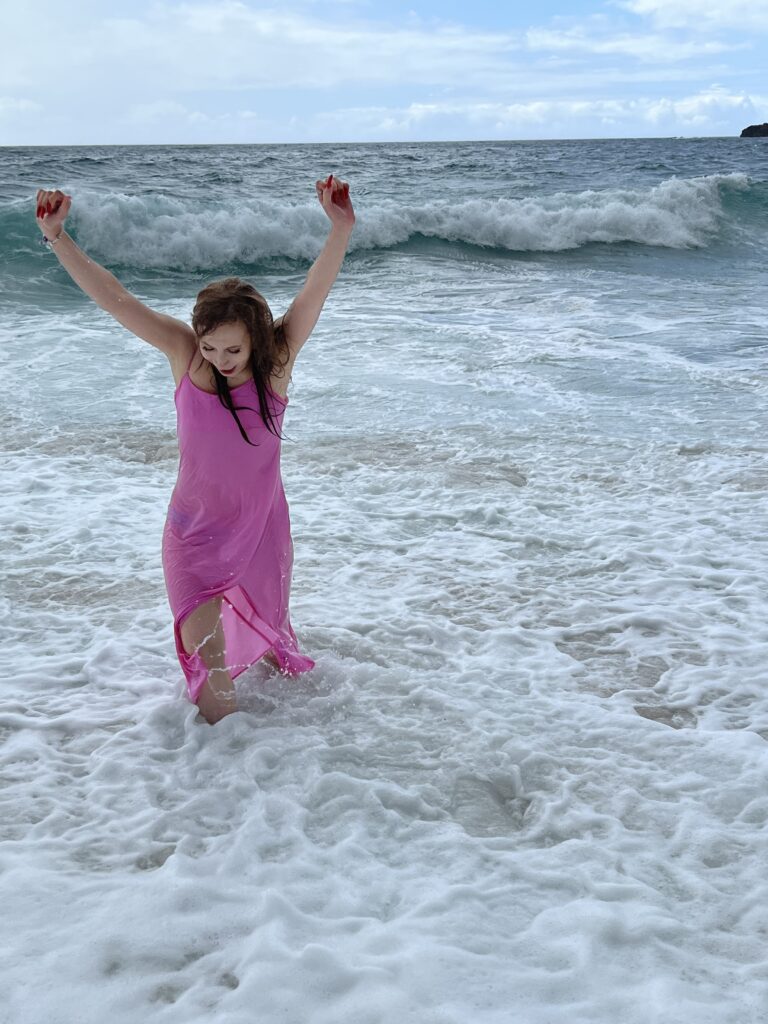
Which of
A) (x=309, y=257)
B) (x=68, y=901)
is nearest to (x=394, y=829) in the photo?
(x=68, y=901)

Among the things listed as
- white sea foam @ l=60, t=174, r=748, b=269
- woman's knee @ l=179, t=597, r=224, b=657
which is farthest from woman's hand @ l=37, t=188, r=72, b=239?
white sea foam @ l=60, t=174, r=748, b=269

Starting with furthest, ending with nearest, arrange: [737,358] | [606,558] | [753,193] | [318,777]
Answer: [753,193], [737,358], [606,558], [318,777]

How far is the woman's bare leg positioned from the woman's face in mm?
840

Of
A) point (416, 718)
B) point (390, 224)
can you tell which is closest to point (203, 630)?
point (416, 718)

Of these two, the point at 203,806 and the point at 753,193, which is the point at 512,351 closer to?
the point at 203,806

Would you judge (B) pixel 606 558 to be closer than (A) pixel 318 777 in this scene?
No

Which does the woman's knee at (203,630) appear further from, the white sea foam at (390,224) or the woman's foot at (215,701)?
the white sea foam at (390,224)

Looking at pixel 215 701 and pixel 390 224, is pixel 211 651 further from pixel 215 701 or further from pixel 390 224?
pixel 390 224

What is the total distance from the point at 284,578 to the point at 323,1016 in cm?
176

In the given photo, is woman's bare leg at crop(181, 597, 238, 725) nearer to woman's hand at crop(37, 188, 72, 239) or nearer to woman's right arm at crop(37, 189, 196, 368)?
woman's right arm at crop(37, 189, 196, 368)

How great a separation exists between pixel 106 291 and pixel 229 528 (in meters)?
0.91

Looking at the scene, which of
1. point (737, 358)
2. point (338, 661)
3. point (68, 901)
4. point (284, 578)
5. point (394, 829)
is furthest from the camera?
point (737, 358)

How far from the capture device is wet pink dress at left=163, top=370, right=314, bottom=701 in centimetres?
343

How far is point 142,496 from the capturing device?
598cm
